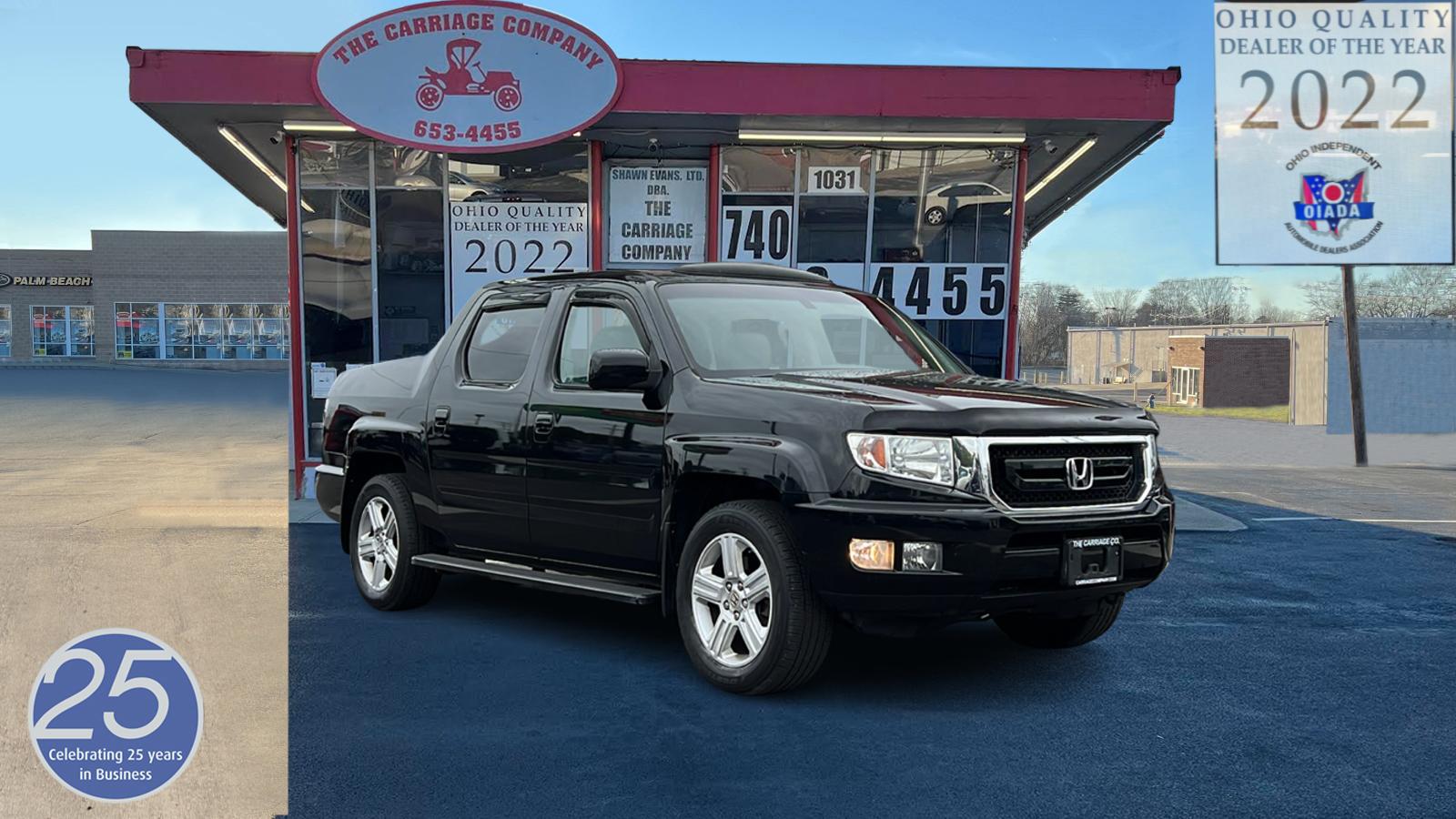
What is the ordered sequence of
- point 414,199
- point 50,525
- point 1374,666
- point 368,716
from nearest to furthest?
point 368,716 → point 1374,666 → point 50,525 → point 414,199

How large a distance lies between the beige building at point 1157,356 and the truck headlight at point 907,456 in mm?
48117

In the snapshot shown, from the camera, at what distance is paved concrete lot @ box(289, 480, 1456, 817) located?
404 centimetres

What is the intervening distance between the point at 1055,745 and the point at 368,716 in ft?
8.85

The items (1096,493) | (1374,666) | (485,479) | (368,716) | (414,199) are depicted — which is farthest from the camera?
(414,199)

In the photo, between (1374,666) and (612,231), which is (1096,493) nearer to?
(1374,666)

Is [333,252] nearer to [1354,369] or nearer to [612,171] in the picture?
[612,171]

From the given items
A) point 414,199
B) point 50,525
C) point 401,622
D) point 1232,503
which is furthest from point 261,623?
point 1232,503

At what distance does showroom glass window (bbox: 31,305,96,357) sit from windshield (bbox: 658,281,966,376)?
212 ft

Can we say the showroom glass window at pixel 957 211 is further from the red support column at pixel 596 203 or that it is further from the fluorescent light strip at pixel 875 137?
the red support column at pixel 596 203

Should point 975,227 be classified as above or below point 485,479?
above

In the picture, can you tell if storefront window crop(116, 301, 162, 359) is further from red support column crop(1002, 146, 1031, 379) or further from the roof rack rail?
the roof rack rail

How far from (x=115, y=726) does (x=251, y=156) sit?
11.9 m

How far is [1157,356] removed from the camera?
73.4 m

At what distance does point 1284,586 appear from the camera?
27.1 ft
